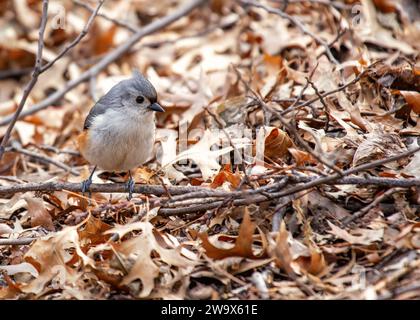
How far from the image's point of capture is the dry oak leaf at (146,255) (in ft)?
9.69

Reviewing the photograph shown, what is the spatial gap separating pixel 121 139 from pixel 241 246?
1313 millimetres

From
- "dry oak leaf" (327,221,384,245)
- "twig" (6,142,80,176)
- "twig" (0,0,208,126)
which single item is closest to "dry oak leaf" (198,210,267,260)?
"dry oak leaf" (327,221,384,245)

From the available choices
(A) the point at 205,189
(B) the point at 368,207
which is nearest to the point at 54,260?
(A) the point at 205,189

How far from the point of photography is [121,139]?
396 cm

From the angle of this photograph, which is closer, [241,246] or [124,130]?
[241,246]

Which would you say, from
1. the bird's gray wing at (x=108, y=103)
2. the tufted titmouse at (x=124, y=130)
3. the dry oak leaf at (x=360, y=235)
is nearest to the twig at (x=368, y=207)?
the dry oak leaf at (x=360, y=235)

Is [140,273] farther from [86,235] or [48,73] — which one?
[48,73]

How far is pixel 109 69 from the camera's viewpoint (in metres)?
6.60

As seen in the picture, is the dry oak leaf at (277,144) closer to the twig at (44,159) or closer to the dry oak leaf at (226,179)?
the dry oak leaf at (226,179)

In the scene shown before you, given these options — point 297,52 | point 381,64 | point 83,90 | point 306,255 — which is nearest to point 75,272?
point 306,255

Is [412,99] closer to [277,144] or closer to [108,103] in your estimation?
[277,144]

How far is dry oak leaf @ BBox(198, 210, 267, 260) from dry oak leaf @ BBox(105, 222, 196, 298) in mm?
113

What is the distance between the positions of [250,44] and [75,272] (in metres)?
3.74

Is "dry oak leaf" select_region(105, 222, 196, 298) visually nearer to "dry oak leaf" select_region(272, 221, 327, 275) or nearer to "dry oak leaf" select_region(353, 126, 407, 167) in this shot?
"dry oak leaf" select_region(272, 221, 327, 275)
